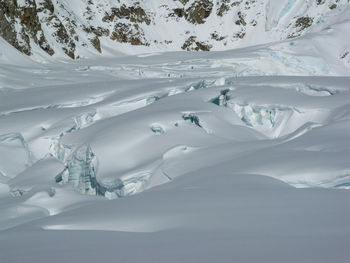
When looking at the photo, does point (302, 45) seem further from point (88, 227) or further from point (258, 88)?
point (88, 227)

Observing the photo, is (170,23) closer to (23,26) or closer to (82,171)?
(23,26)

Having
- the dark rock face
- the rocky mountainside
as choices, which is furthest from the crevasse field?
the rocky mountainside

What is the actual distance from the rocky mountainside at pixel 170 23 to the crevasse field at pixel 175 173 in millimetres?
24089

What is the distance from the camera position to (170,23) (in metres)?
59.2

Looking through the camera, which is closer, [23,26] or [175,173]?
[175,173]

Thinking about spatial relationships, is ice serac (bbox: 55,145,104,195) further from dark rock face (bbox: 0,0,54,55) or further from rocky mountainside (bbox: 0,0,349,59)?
rocky mountainside (bbox: 0,0,349,59)

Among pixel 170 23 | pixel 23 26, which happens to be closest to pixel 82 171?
pixel 23 26

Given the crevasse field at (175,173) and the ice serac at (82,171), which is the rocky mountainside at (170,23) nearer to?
the crevasse field at (175,173)

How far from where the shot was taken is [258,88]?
1338 centimetres

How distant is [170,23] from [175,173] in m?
54.3

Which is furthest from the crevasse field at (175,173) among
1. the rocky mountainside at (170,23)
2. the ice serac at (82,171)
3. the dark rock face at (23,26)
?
the rocky mountainside at (170,23)

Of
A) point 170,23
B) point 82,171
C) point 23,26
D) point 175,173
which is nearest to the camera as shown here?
point 175,173

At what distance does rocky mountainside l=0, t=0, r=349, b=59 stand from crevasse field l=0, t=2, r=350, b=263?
948 inches

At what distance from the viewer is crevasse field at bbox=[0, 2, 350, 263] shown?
275cm
